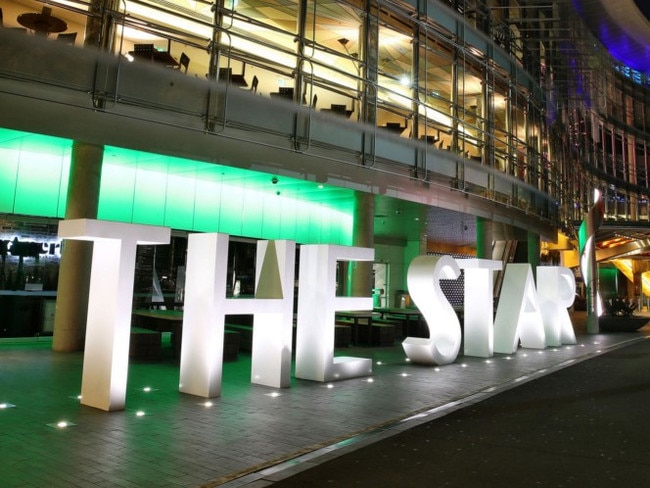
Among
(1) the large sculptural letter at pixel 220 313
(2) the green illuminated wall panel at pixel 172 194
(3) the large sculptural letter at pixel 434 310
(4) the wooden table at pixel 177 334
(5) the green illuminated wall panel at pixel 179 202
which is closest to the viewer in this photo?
(1) the large sculptural letter at pixel 220 313

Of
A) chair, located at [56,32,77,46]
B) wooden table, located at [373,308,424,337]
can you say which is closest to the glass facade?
chair, located at [56,32,77,46]

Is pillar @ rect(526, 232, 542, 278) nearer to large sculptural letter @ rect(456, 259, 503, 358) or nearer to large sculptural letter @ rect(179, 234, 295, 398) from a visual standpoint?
large sculptural letter @ rect(456, 259, 503, 358)

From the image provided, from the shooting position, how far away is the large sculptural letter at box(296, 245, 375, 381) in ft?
29.4

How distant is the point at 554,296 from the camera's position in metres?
14.9

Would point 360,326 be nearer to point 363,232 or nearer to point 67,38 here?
point 363,232

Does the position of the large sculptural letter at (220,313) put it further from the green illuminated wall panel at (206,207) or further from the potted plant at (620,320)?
the potted plant at (620,320)

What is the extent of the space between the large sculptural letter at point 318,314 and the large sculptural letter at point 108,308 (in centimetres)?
303

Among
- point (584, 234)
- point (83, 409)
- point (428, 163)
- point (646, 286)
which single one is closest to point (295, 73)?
point (428, 163)

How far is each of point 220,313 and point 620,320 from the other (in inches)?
746

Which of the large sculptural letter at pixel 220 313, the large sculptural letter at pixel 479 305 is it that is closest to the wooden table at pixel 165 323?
the large sculptural letter at pixel 220 313

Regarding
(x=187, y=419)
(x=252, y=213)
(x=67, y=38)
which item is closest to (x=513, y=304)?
(x=252, y=213)

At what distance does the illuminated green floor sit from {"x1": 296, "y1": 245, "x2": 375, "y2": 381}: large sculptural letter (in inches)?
11.4

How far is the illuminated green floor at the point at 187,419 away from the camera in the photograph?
4609 mm

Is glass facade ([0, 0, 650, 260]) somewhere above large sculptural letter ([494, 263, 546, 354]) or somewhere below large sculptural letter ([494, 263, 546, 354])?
above
